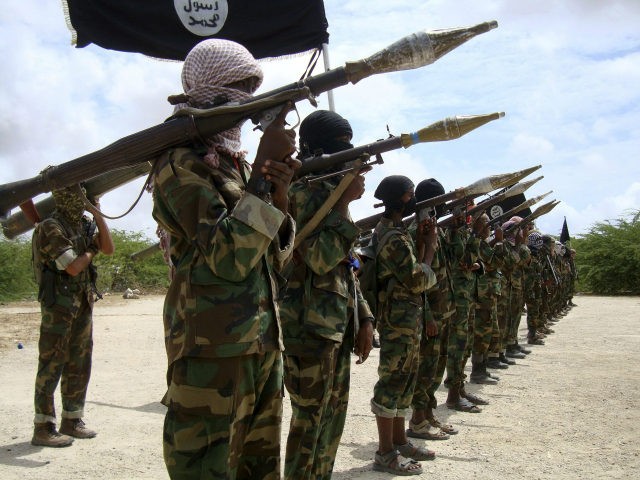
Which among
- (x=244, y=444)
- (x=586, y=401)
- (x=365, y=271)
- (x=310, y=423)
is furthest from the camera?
(x=586, y=401)

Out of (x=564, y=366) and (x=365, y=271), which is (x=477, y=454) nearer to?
(x=365, y=271)

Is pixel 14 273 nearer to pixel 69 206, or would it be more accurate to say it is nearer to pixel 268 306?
pixel 69 206

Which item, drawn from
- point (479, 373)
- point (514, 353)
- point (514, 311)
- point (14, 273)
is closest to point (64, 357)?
point (479, 373)

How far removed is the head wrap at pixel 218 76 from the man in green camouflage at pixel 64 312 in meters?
3.47

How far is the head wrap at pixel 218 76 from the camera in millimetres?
2734

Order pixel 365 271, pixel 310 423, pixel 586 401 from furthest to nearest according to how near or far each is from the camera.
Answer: pixel 586 401 → pixel 365 271 → pixel 310 423

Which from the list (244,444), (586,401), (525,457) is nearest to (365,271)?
(525,457)

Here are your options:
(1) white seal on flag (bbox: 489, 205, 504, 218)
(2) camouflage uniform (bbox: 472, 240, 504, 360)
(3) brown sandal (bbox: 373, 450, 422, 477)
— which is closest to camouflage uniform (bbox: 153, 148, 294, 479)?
(3) brown sandal (bbox: 373, 450, 422, 477)

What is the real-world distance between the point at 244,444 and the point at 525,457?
12.6ft

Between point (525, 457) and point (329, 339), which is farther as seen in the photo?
point (525, 457)

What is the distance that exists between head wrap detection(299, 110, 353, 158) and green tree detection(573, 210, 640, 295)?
2749cm

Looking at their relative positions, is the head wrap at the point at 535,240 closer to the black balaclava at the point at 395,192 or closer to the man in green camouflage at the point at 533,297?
the man in green camouflage at the point at 533,297

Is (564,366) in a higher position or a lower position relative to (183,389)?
lower

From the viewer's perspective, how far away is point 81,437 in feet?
19.9
